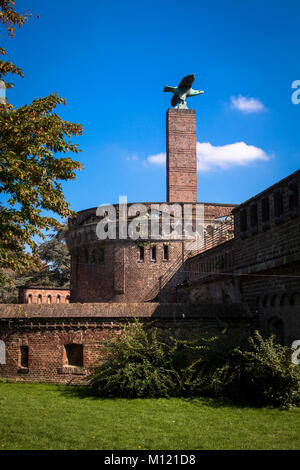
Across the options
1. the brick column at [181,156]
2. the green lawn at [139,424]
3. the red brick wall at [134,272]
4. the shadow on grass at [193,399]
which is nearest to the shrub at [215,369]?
the shadow on grass at [193,399]

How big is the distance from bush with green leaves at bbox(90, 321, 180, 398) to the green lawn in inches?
16.8

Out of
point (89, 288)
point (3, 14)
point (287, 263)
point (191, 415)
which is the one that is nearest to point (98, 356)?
point (191, 415)

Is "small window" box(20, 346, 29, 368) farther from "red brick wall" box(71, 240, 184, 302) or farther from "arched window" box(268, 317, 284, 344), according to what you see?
"red brick wall" box(71, 240, 184, 302)

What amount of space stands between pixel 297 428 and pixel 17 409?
6893mm

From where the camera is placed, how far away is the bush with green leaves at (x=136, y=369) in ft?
42.5

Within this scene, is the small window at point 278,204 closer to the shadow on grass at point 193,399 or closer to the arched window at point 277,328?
the arched window at point 277,328

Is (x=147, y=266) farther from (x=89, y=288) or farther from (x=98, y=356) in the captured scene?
(x=98, y=356)

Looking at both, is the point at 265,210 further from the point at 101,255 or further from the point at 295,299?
the point at 101,255

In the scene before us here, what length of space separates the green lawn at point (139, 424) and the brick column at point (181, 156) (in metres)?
24.9

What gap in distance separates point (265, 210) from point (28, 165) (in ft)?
27.1

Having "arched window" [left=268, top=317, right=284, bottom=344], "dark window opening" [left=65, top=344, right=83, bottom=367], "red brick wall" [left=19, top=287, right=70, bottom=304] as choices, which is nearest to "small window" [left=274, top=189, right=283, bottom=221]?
"arched window" [left=268, top=317, right=284, bottom=344]

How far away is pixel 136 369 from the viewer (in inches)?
517

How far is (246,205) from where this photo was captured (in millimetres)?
16812

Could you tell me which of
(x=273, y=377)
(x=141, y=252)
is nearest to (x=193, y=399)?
(x=273, y=377)
